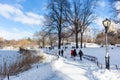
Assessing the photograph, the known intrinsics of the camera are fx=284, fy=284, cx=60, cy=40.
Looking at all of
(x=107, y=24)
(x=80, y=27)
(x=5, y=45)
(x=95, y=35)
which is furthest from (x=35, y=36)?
(x=107, y=24)

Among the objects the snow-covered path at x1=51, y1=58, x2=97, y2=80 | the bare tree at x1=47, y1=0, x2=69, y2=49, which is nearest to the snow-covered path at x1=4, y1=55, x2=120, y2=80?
the snow-covered path at x1=51, y1=58, x2=97, y2=80

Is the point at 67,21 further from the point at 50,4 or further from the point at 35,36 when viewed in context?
the point at 35,36

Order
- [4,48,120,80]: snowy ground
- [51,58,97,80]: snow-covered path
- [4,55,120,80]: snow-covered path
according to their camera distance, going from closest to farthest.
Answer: [4,55,120,80]: snow-covered path → [4,48,120,80]: snowy ground → [51,58,97,80]: snow-covered path

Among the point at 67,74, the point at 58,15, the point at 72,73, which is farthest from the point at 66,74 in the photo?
the point at 58,15

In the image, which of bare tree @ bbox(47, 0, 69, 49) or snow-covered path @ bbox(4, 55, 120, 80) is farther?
bare tree @ bbox(47, 0, 69, 49)

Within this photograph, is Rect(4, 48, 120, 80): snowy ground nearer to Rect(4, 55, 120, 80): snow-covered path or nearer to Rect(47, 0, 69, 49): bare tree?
Rect(4, 55, 120, 80): snow-covered path

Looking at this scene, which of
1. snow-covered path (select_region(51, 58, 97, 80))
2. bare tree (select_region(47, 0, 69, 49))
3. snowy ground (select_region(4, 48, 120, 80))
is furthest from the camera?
bare tree (select_region(47, 0, 69, 49))

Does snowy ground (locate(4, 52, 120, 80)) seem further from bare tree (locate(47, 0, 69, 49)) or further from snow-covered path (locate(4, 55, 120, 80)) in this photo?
bare tree (locate(47, 0, 69, 49))

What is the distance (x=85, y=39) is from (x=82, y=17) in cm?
6341

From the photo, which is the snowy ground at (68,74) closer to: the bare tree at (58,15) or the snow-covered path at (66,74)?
the snow-covered path at (66,74)

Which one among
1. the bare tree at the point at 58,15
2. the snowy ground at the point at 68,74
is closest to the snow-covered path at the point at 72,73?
the snowy ground at the point at 68,74

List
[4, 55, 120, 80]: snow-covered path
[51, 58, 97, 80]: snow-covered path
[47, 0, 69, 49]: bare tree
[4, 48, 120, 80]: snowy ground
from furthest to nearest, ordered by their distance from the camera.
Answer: [47, 0, 69, 49]: bare tree
[51, 58, 97, 80]: snow-covered path
[4, 48, 120, 80]: snowy ground
[4, 55, 120, 80]: snow-covered path

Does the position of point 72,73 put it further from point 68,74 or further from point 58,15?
point 58,15

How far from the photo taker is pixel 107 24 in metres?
23.0
